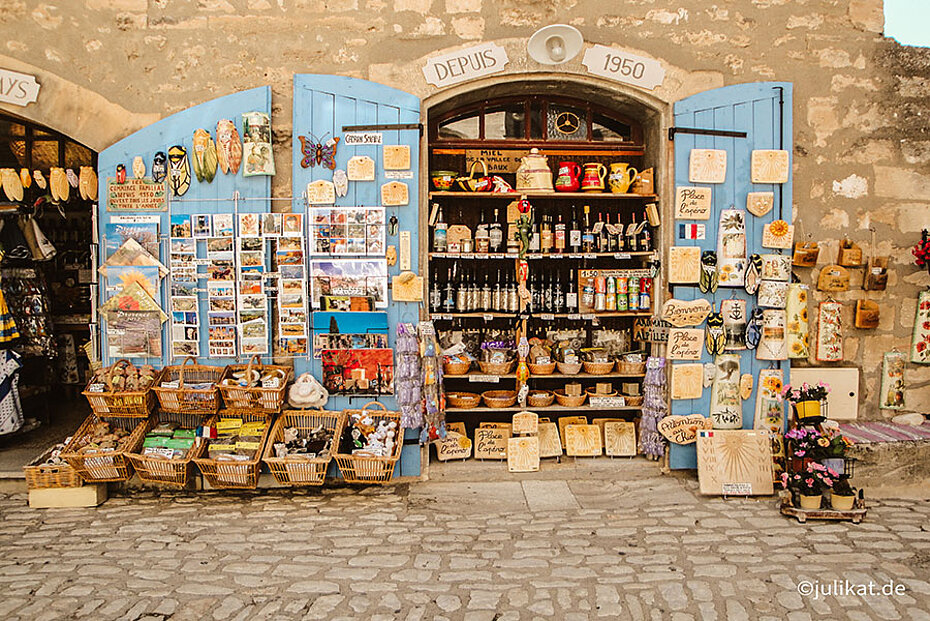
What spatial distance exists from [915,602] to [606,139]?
387 centimetres

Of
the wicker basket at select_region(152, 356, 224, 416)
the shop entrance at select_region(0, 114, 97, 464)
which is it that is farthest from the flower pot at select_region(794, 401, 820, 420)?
the shop entrance at select_region(0, 114, 97, 464)

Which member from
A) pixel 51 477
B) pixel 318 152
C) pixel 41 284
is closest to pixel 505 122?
pixel 318 152

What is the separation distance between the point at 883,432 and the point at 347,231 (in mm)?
4408

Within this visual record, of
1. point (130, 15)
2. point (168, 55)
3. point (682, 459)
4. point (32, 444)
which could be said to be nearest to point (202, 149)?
point (168, 55)

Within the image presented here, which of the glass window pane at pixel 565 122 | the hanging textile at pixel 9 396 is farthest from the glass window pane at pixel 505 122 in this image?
the hanging textile at pixel 9 396

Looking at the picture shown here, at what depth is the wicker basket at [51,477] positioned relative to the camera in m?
4.48

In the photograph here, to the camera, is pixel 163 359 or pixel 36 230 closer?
pixel 163 359

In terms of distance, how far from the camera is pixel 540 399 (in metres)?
5.34

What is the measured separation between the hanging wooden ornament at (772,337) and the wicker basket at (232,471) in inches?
154

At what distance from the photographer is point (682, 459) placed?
5.02 meters

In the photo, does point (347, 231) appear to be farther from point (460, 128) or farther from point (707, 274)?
point (707, 274)

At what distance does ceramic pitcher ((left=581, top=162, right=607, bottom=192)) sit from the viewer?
17.1 feet

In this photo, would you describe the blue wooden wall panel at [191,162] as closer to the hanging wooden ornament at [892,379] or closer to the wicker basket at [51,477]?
the wicker basket at [51,477]

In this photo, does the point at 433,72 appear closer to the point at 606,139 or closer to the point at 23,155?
the point at 606,139
